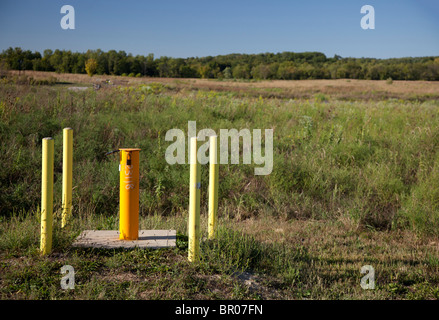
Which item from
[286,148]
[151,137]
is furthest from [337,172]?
[151,137]

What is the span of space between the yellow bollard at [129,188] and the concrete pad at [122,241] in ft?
0.57

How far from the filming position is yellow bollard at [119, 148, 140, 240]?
4.79 m

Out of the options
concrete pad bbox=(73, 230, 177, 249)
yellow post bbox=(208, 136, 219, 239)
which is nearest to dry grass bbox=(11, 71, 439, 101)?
concrete pad bbox=(73, 230, 177, 249)

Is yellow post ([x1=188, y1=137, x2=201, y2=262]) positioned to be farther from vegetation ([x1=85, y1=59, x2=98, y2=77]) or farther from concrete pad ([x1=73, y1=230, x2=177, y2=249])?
vegetation ([x1=85, y1=59, x2=98, y2=77])

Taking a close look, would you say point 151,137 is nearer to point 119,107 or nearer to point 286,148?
point 119,107

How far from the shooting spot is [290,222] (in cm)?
721

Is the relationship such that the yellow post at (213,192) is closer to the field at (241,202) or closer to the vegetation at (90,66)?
the field at (241,202)

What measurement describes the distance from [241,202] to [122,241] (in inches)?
129

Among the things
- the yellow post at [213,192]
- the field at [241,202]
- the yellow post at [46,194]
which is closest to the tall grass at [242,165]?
the field at [241,202]

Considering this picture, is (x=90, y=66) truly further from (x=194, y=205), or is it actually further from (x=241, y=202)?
(x=194, y=205)

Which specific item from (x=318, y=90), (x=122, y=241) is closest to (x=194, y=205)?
(x=122, y=241)

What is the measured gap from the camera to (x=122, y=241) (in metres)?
4.94
